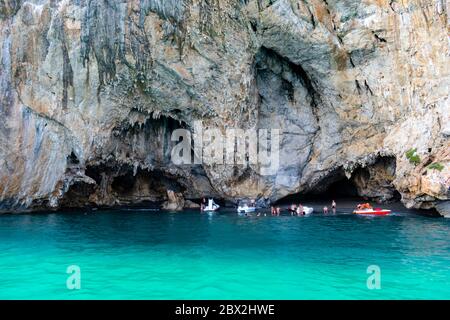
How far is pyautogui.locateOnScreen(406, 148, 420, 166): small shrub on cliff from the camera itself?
2995 centimetres

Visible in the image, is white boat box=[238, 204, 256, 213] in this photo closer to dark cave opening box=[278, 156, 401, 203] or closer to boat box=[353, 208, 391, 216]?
dark cave opening box=[278, 156, 401, 203]

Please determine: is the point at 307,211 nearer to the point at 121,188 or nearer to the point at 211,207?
the point at 211,207

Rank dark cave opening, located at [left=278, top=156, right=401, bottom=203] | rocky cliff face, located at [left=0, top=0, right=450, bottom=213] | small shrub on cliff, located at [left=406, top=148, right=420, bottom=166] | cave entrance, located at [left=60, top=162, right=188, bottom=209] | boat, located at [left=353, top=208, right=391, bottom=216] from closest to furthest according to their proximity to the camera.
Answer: small shrub on cliff, located at [left=406, top=148, right=420, bottom=166] → rocky cliff face, located at [left=0, top=0, right=450, bottom=213] → boat, located at [left=353, top=208, right=391, bottom=216] → dark cave opening, located at [left=278, top=156, right=401, bottom=203] → cave entrance, located at [left=60, top=162, right=188, bottom=209]

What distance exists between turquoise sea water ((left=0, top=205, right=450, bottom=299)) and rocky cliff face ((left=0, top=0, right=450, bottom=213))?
16.3 feet

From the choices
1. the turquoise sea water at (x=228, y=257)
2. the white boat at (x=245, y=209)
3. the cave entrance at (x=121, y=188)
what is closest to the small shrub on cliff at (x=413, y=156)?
the turquoise sea water at (x=228, y=257)

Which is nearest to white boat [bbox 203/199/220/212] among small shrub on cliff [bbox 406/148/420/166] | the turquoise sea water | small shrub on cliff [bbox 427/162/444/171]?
the turquoise sea water

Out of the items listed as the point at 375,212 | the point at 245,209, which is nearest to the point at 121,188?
the point at 245,209

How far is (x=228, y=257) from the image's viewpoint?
1938cm

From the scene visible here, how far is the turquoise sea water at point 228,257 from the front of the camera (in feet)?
47.3

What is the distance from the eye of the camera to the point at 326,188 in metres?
41.4

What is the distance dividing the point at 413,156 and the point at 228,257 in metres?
17.1

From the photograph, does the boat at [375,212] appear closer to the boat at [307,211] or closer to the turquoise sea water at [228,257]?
the turquoise sea water at [228,257]

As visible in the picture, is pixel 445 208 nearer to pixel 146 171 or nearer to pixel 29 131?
pixel 146 171
